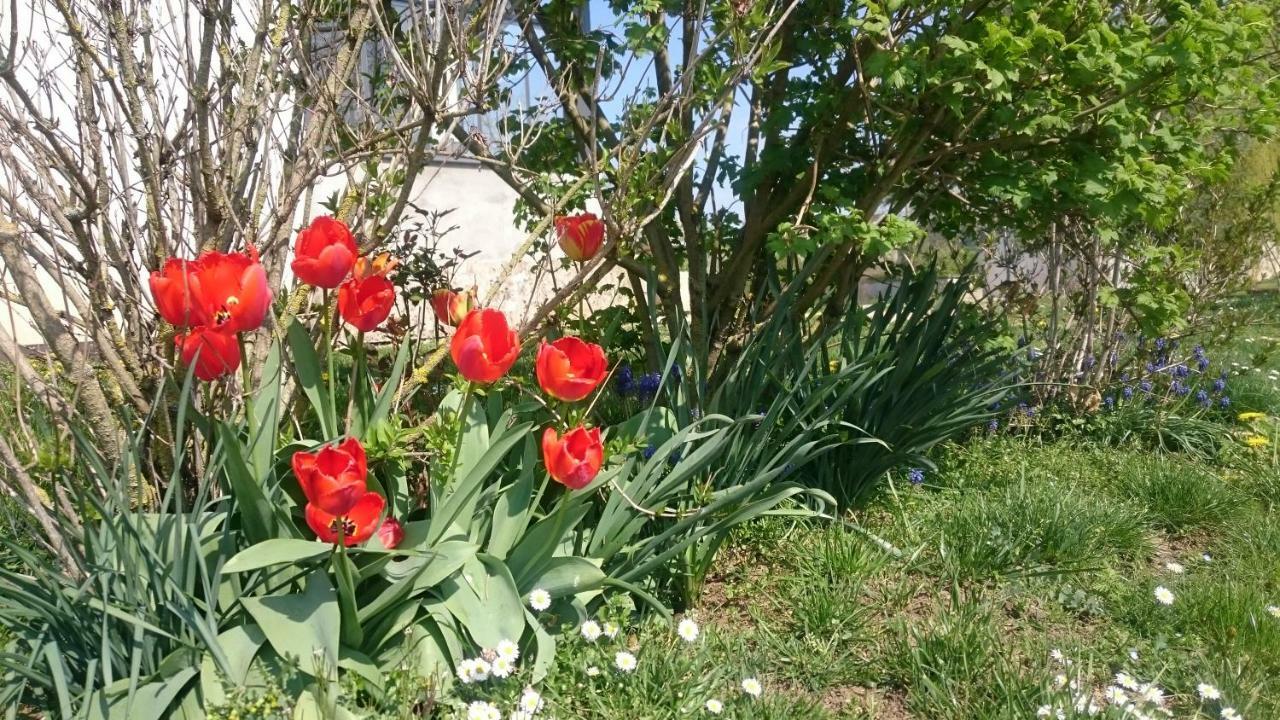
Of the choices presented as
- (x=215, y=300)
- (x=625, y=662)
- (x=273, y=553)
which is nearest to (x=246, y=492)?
(x=273, y=553)

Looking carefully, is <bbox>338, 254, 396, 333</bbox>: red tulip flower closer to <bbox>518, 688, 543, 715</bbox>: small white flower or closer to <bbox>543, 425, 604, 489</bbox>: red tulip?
<bbox>543, 425, 604, 489</bbox>: red tulip

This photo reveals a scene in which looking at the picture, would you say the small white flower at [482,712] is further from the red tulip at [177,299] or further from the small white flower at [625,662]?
the red tulip at [177,299]

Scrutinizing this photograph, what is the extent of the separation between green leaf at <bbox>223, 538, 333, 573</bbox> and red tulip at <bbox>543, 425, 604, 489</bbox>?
0.46 meters

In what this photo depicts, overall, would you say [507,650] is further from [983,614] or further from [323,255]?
[983,614]

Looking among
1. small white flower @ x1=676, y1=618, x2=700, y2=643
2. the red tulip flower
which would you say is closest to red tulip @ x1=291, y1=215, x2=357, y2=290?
the red tulip flower

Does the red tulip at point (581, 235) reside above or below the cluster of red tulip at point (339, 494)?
above

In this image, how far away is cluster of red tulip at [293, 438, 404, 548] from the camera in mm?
1720

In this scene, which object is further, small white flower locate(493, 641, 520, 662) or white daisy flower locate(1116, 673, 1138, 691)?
white daisy flower locate(1116, 673, 1138, 691)

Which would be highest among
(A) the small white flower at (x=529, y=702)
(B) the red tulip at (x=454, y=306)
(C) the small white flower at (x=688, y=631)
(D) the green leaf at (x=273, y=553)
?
(B) the red tulip at (x=454, y=306)

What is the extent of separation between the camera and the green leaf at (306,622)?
6.29ft

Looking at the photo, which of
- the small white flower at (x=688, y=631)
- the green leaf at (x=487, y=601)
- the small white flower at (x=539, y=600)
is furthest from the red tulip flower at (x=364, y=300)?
the small white flower at (x=688, y=631)

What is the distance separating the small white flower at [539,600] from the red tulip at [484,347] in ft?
1.78

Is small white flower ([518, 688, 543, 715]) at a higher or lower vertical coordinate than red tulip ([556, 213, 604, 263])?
lower

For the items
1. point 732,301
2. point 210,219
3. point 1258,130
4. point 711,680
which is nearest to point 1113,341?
point 1258,130
